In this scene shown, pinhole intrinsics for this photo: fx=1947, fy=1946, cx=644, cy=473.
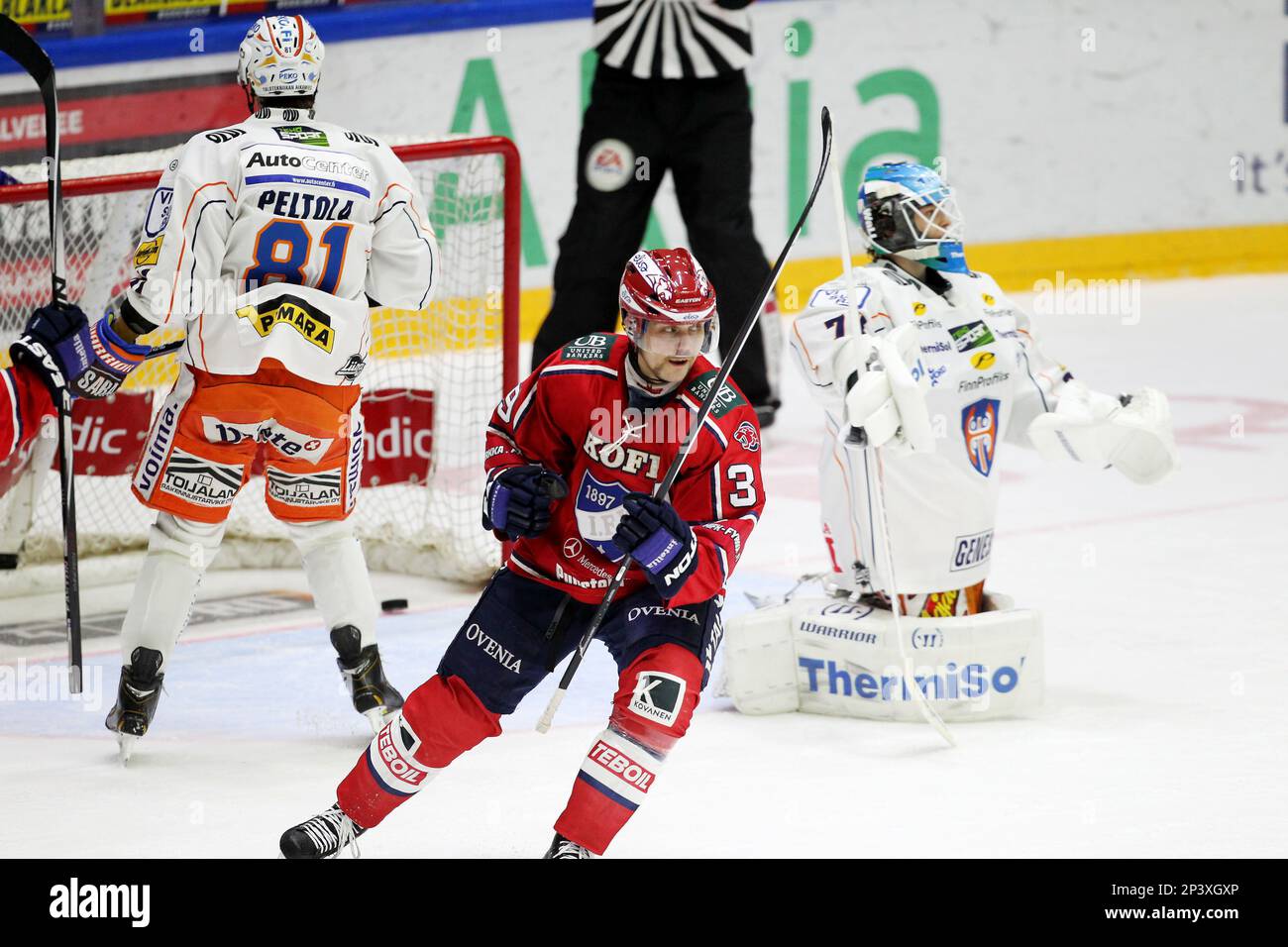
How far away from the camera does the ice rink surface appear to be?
369 centimetres

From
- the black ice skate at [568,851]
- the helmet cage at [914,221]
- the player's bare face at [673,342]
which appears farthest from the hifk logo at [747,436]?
the helmet cage at [914,221]

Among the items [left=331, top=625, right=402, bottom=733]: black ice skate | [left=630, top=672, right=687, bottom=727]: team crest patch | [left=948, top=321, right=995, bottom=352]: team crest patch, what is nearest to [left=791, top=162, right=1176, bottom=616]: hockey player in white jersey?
[left=948, top=321, right=995, bottom=352]: team crest patch

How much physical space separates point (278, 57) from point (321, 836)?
66.3 inches

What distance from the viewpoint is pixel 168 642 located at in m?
4.16

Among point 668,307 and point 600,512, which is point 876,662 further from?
point 668,307

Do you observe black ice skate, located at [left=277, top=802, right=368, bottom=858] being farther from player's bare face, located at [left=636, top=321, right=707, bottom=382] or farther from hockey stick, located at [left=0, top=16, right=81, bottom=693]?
hockey stick, located at [left=0, top=16, right=81, bottom=693]

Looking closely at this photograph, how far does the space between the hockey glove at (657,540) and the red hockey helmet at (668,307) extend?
285 mm

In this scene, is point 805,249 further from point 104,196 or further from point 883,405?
point 883,405

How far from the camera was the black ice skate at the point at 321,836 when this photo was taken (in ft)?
10.8

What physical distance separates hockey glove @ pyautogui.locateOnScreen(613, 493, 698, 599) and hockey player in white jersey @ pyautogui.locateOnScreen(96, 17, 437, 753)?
1.19 m

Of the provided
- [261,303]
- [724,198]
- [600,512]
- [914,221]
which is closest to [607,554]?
[600,512]

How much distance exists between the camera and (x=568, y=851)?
3.19 m

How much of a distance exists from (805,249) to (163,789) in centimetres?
669
